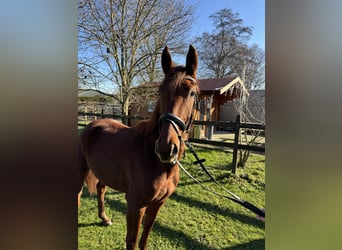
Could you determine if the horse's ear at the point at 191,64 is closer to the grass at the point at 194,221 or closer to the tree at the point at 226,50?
the tree at the point at 226,50

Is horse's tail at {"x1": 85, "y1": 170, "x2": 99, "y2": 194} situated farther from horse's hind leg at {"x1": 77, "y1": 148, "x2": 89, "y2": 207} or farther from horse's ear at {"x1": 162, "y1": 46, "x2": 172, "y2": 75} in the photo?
horse's ear at {"x1": 162, "y1": 46, "x2": 172, "y2": 75}

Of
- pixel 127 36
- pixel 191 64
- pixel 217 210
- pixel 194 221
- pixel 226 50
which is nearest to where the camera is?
pixel 191 64

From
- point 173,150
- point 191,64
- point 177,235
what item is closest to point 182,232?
point 177,235

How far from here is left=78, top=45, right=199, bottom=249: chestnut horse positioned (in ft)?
3.45

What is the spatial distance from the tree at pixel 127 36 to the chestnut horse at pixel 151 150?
22.5 inches

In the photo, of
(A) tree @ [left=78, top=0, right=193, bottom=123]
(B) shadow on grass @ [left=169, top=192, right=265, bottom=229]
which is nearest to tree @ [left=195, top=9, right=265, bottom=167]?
(A) tree @ [left=78, top=0, right=193, bottom=123]

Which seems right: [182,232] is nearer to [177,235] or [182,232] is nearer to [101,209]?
[177,235]

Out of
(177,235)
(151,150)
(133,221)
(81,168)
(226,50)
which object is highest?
(226,50)

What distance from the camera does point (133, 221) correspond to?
128cm

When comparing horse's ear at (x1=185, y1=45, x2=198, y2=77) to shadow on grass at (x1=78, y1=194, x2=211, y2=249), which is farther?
shadow on grass at (x1=78, y1=194, x2=211, y2=249)

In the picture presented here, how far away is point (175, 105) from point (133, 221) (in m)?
0.76
